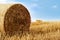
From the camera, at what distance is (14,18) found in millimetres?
7426

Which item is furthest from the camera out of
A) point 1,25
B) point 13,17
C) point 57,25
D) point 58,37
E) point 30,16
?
point 57,25

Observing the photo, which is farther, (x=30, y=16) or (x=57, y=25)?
(x=57, y=25)

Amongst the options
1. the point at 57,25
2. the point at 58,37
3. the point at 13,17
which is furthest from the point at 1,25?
the point at 57,25

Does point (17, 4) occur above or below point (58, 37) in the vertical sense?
above

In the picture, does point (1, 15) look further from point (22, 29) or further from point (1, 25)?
point (22, 29)

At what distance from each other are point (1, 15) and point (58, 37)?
7.75 ft

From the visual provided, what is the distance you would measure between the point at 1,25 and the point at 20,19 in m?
0.92

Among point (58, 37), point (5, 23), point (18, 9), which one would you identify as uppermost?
point (18, 9)

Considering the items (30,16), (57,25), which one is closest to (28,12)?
(30,16)

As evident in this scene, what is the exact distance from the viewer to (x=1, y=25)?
22.7ft

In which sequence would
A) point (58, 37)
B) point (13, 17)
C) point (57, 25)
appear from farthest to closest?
point (57, 25)
point (13, 17)
point (58, 37)

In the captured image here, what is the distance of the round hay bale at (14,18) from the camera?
7000mm

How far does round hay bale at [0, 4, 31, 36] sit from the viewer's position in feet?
23.0

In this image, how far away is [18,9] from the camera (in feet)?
24.5
